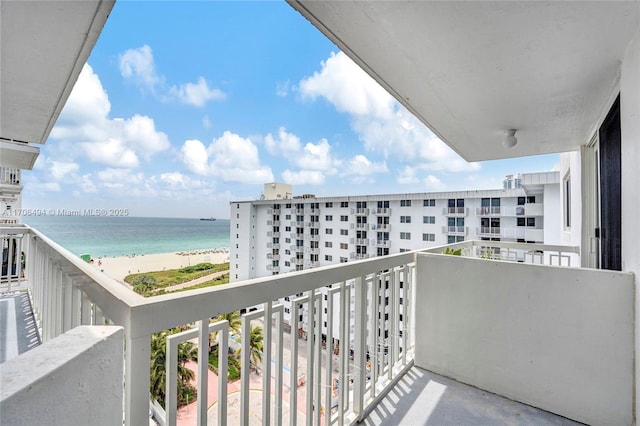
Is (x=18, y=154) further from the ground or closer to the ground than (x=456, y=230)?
further from the ground

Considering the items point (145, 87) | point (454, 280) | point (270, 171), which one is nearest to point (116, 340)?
point (454, 280)

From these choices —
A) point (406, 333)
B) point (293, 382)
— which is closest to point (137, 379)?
point (293, 382)

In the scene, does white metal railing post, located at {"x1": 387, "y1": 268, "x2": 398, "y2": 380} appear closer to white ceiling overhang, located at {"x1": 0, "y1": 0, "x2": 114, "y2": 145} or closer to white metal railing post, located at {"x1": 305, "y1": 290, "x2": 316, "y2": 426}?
white metal railing post, located at {"x1": 305, "y1": 290, "x2": 316, "y2": 426}

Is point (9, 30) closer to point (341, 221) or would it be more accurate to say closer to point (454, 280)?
point (454, 280)

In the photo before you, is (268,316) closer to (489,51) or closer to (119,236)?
(489,51)

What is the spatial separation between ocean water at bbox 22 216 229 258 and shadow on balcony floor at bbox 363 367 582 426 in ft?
103

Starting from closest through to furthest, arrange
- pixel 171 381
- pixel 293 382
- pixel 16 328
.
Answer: pixel 171 381 < pixel 293 382 < pixel 16 328

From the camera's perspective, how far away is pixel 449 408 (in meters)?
1.78

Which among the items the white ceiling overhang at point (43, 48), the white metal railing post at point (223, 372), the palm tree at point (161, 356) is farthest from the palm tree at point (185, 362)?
the white ceiling overhang at point (43, 48)

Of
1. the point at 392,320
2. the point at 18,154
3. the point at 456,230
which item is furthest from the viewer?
the point at 456,230

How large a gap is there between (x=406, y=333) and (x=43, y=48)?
2.80 meters

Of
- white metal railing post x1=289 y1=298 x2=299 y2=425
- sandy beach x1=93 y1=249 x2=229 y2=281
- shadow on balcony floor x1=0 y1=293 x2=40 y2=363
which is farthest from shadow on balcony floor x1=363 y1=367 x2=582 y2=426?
sandy beach x1=93 y1=249 x2=229 y2=281

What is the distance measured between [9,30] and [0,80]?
71 cm

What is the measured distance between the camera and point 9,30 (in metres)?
1.22
